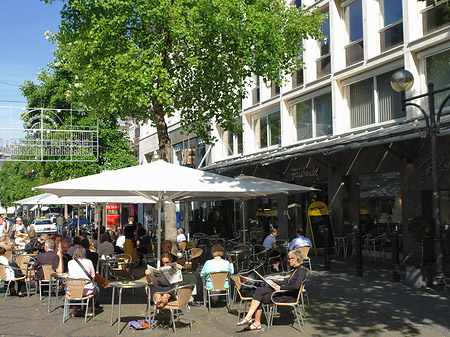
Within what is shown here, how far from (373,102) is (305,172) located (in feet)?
14.2

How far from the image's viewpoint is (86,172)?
106 feet

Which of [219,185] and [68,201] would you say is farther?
[68,201]

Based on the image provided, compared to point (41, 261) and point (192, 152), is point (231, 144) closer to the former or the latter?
point (192, 152)

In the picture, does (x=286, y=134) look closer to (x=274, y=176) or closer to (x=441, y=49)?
(x=274, y=176)

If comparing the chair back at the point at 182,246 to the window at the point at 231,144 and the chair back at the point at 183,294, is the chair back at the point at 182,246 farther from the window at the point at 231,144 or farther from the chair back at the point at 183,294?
the window at the point at 231,144

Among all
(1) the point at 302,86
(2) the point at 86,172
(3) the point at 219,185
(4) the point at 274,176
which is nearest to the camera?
(3) the point at 219,185

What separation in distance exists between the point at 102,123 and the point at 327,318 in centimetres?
2837

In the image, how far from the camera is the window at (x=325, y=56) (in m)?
19.3

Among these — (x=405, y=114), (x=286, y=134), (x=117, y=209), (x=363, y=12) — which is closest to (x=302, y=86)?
(x=286, y=134)

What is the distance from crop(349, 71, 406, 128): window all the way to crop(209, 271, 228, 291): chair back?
9497 millimetres

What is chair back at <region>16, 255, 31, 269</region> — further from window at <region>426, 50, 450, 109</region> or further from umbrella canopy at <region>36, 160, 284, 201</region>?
window at <region>426, 50, 450, 109</region>

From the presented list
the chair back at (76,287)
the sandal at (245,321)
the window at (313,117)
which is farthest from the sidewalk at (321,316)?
the window at (313,117)

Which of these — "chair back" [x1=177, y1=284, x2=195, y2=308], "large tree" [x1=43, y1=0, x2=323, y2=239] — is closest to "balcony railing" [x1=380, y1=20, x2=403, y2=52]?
"large tree" [x1=43, y1=0, x2=323, y2=239]

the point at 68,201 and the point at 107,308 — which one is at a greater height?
the point at 68,201
